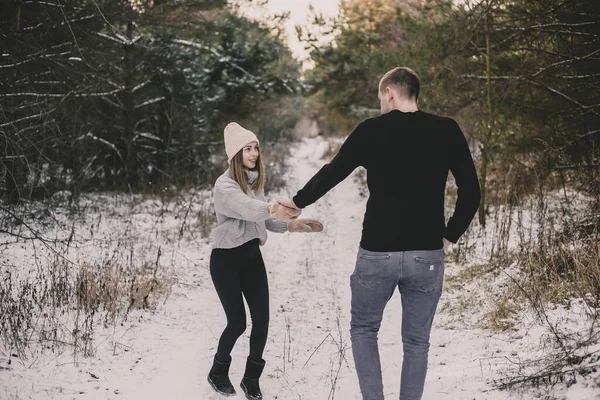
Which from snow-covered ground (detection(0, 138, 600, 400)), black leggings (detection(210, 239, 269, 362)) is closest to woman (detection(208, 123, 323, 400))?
black leggings (detection(210, 239, 269, 362))

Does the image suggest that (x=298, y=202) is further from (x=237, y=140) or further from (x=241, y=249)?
(x=237, y=140)

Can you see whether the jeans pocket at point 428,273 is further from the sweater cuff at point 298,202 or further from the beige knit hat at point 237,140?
the beige knit hat at point 237,140

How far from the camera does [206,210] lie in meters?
10.0

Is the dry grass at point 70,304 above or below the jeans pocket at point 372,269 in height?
below

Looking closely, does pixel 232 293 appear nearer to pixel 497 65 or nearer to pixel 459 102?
pixel 497 65

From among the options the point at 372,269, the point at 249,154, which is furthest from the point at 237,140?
the point at 372,269

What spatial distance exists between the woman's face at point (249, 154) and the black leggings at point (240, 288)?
58 cm

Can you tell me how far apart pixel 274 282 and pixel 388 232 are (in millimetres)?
4399

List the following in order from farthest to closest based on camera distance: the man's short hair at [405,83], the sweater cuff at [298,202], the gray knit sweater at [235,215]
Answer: the gray knit sweater at [235,215]
the sweater cuff at [298,202]
the man's short hair at [405,83]

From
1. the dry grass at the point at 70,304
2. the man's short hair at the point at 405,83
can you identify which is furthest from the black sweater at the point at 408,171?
the dry grass at the point at 70,304

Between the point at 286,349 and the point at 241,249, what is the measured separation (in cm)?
164

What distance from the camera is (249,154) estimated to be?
11.8 ft

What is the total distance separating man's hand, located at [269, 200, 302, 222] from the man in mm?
609

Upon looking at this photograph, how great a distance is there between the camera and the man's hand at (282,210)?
334 centimetres
